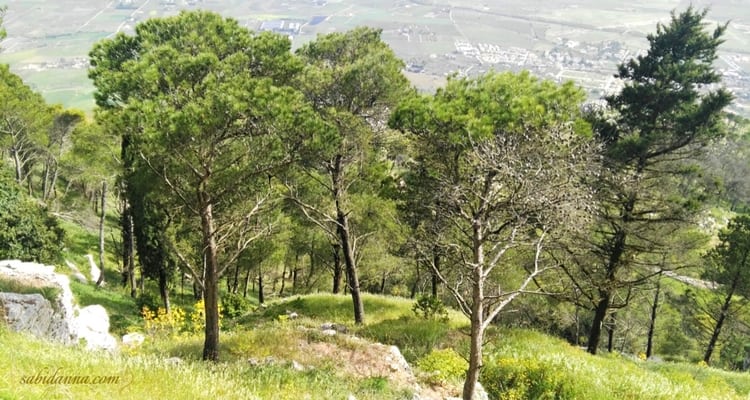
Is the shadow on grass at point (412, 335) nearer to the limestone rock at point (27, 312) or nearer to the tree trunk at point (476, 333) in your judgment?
the tree trunk at point (476, 333)

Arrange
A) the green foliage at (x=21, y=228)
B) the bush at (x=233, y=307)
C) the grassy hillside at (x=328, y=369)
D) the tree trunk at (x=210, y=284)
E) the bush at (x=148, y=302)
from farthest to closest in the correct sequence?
the bush at (x=233, y=307), the bush at (x=148, y=302), the green foliage at (x=21, y=228), the tree trunk at (x=210, y=284), the grassy hillside at (x=328, y=369)

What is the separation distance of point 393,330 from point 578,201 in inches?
396

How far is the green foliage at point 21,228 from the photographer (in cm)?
2206

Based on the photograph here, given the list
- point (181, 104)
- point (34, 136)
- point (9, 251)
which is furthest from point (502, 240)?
point (34, 136)

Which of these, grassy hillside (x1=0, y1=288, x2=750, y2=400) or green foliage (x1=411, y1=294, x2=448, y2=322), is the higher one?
grassy hillside (x1=0, y1=288, x2=750, y2=400)

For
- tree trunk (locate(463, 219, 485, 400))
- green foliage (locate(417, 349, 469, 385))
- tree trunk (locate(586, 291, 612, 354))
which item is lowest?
tree trunk (locate(586, 291, 612, 354))

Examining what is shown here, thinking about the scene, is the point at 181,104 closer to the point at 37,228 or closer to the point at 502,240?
the point at 502,240

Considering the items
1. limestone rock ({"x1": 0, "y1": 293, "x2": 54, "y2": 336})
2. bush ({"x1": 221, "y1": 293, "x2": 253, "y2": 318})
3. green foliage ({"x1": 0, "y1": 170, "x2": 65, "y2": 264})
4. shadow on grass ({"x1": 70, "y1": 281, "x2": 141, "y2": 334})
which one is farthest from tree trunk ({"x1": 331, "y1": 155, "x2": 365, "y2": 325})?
green foliage ({"x1": 0, "y1": 170, "x2": 65, "y2": 264})

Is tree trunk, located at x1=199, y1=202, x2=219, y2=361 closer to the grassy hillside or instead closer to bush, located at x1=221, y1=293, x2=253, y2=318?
the grassy hillside

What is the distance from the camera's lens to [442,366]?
1358 cm

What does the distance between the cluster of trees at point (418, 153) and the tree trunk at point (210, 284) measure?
0.06 m

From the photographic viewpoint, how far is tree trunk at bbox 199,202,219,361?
39.5 ft

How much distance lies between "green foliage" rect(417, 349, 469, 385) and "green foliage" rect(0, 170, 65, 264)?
2027 centimetres

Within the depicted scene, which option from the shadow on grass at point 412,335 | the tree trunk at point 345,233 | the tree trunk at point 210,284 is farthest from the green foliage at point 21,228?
the shadow on grass at point 412,335
